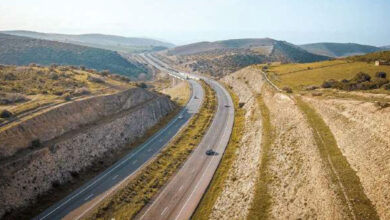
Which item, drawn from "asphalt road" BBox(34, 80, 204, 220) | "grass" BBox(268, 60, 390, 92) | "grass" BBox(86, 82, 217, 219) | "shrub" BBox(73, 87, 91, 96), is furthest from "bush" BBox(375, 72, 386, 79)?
"shrub" BBox(73, 87, 91, 96)

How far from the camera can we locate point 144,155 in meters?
49.3

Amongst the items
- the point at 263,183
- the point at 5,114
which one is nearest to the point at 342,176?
the point at 263,183

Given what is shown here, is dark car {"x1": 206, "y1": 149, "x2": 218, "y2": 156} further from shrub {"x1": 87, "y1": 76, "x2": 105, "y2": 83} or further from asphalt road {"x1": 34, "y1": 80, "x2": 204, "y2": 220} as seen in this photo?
shrub {"x1": 87, "y1": 76, "x2": 105, "y2": 83}

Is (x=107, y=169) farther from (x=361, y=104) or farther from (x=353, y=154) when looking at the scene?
(x=361, y=104)

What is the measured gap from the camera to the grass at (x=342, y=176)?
74.6ft

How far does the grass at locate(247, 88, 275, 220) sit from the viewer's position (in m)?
28.5

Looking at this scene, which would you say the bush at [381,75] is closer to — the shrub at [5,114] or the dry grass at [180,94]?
the dry grass at [180,94]

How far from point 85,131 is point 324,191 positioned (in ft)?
133

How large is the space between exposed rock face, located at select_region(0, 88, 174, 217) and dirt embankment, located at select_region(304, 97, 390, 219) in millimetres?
39069

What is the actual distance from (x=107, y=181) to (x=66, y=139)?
1092 cm

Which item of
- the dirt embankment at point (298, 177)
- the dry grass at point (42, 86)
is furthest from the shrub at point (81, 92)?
the dirt embankment at point (298, 177)

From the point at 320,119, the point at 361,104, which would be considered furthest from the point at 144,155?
the point at 361,104

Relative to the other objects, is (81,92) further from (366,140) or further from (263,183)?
(366,140)

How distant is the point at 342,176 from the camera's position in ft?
91.5
